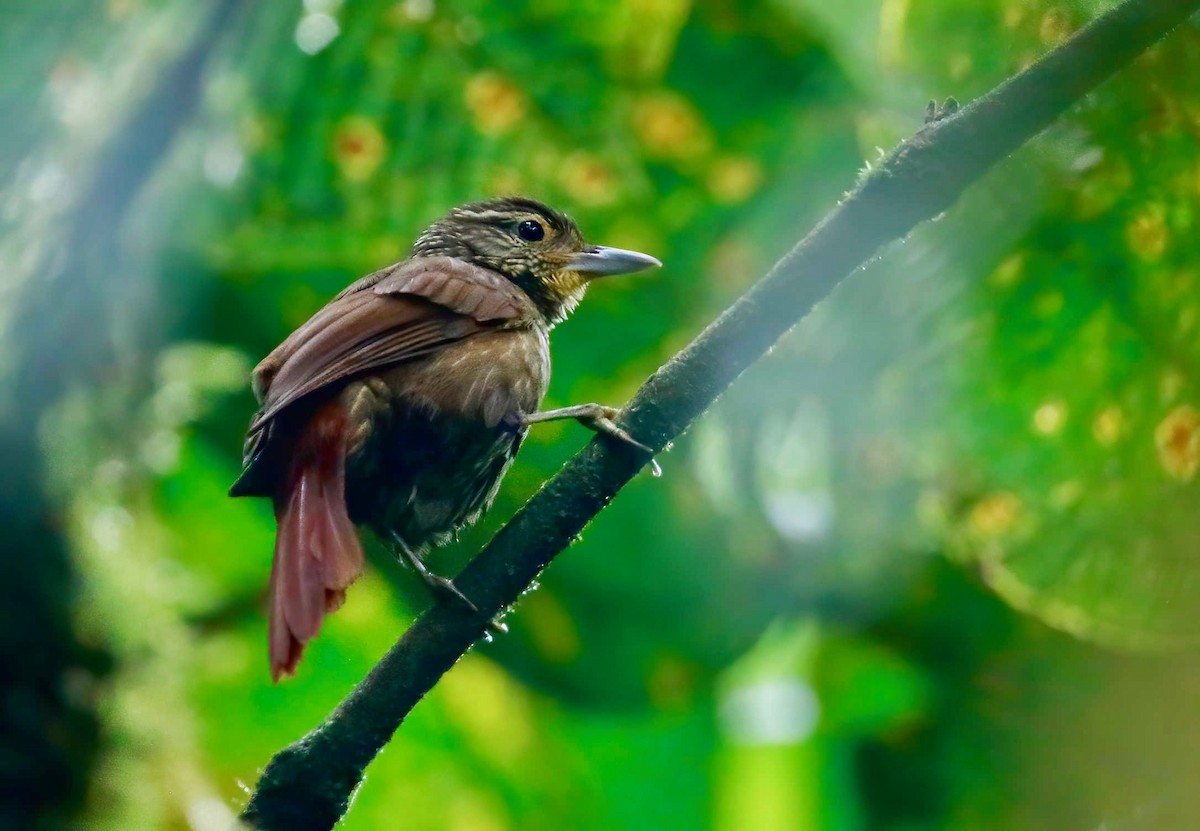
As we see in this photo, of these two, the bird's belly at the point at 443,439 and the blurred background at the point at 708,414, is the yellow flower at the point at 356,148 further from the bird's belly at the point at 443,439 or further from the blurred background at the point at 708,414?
the bird's belly at the point at 443,439

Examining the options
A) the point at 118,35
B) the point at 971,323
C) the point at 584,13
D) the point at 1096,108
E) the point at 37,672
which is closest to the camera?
the point at 37,672

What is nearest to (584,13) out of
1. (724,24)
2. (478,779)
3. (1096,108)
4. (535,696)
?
(724,24)

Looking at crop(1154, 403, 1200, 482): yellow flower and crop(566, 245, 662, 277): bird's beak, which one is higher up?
crop(566, 245, 662, 277): bird's beak

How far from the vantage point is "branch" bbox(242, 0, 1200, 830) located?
1780 millimetres

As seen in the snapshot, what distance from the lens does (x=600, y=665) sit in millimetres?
3334

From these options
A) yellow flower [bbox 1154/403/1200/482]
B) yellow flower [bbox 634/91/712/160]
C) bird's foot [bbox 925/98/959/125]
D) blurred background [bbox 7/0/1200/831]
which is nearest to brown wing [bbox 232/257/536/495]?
blurred background [bbox 7/0/1200/831]

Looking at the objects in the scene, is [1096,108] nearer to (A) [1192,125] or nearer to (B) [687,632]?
(A) [1192,125]

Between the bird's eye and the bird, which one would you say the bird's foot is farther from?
the bird's eye

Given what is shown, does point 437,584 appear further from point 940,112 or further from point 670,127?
point 670,127

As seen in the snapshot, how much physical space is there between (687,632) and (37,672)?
1748mm

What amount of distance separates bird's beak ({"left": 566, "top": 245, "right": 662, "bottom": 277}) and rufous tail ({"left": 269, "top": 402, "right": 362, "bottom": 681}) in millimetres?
820

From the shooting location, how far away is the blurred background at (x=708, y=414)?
2.43 metres

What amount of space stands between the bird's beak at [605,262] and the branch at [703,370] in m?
1.02

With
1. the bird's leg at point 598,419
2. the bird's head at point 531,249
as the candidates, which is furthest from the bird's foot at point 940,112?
the bird's head at point 531,249
